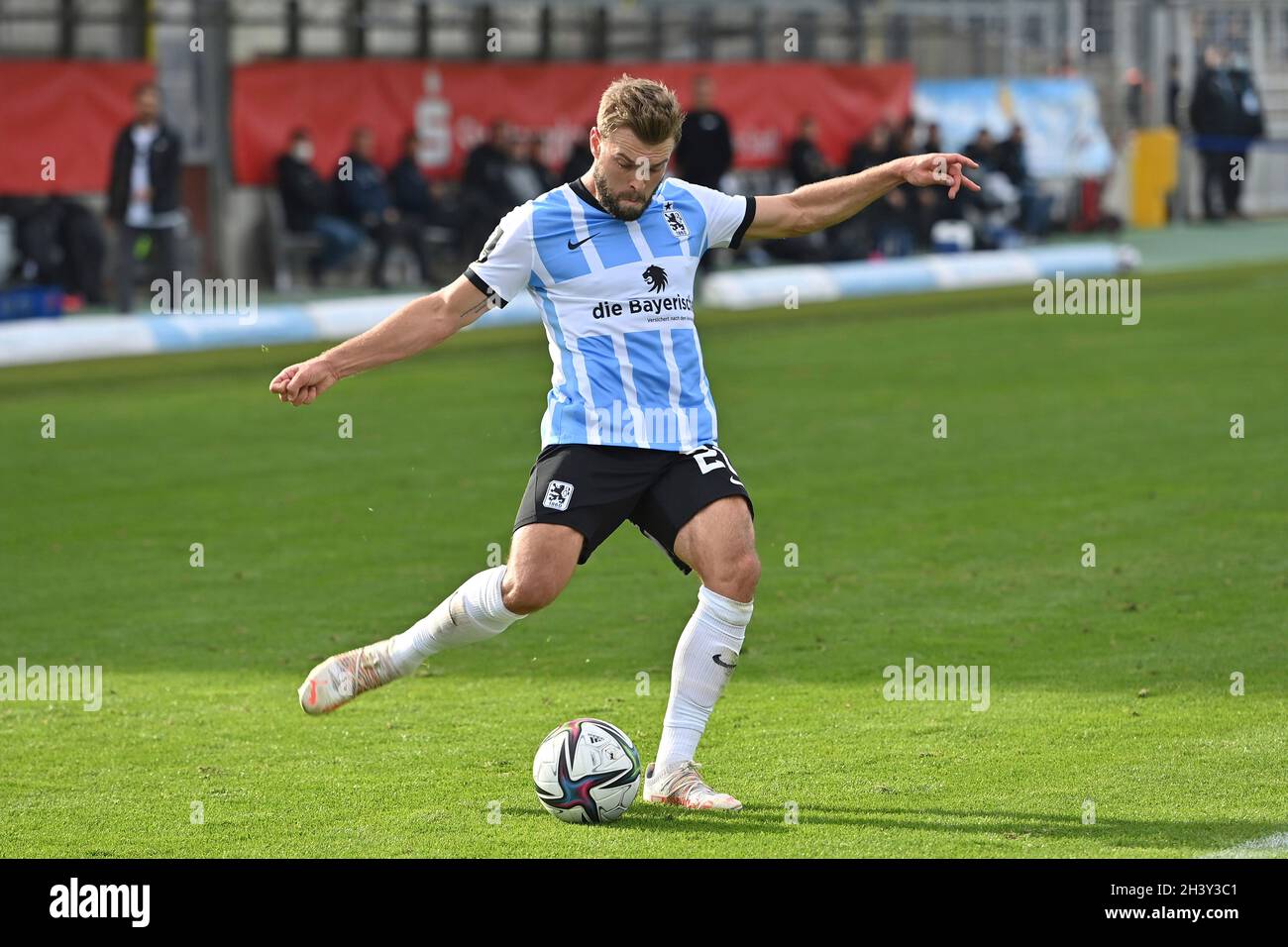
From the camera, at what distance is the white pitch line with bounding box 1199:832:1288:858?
5047 mm

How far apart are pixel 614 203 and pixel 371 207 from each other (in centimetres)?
1758

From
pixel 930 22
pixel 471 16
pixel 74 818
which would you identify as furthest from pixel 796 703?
pixel 930 22

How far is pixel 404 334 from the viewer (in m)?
5.71

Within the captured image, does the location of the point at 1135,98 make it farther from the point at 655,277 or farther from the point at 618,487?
the point at 618,487

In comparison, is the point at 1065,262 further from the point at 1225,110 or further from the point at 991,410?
the point at 991,410

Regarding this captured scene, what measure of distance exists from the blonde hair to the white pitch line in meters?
2.42

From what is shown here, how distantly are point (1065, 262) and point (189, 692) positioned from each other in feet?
61.8

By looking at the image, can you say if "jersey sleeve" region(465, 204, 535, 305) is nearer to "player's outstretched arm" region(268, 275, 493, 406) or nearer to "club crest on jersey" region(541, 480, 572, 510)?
"player's outstretched arm" region(268, 275, 493, 406)

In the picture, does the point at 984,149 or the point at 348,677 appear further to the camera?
the point at 984,149

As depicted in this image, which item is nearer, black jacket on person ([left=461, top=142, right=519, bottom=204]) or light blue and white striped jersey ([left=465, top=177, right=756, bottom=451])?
light blue and white striped jersey ([left=465, top=177, right=756, bottom=451])

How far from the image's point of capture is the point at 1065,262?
961 inches

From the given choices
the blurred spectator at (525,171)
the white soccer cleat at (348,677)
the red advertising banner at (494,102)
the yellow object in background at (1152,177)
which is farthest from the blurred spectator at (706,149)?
the white soccer cleat at (348,677)

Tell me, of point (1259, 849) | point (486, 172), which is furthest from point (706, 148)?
point (1259, 849)
